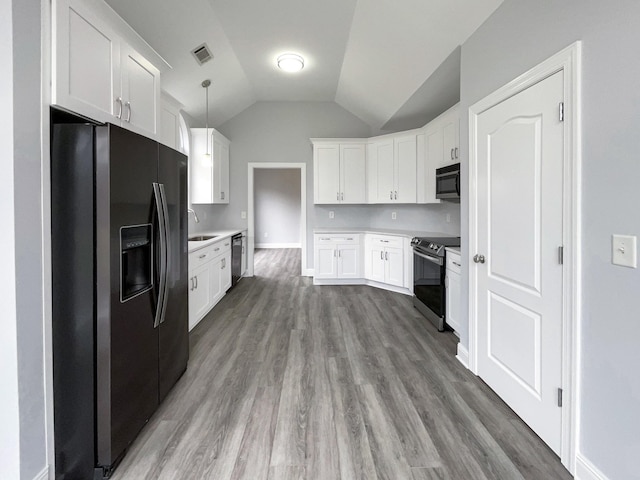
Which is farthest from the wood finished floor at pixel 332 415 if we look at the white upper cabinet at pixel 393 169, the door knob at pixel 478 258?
the white upper cabinet at pixel 393 169

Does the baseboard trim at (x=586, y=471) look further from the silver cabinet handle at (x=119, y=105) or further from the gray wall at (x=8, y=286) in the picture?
the silver cabinet handle at (x=119, y=105)

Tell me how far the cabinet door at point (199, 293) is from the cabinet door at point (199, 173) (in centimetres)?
157

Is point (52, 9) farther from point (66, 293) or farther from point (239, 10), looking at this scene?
point (239, 10)

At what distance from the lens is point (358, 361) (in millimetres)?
2680

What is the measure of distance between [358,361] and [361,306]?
158cm

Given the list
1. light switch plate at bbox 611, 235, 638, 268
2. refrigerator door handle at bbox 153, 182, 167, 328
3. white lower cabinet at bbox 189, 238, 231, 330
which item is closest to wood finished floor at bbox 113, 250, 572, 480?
white lower cabinet at bbox 189, 238, 231, 330

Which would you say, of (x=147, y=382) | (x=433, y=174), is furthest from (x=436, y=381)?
(x=433, y=174)

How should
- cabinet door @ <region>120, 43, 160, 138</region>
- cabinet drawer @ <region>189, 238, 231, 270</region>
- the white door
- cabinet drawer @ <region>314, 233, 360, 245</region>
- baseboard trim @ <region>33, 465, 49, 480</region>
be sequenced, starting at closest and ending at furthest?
baseboard trim @ <region>33, 465, 49, 480</region>
the white door
cabinet door @ <region>120, 43, 160, 138</region>
cabinet drawer @ <region>189, 238, 231, 270</region>
cabinet drawer @ <region>314, 233, 360, 245</region>

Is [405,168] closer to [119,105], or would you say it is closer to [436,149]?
[436,149]

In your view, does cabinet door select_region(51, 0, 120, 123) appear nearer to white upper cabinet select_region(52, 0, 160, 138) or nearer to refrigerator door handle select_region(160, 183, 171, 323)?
white upper cabinet select_region(52, 0, 160, 138)

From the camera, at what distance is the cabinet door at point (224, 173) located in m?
5.45

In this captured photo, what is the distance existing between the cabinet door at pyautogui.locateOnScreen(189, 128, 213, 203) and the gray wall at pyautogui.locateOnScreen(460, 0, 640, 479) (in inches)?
172

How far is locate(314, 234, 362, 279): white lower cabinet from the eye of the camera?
5.37m

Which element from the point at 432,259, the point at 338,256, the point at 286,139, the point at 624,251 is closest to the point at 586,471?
the point at 624,251
